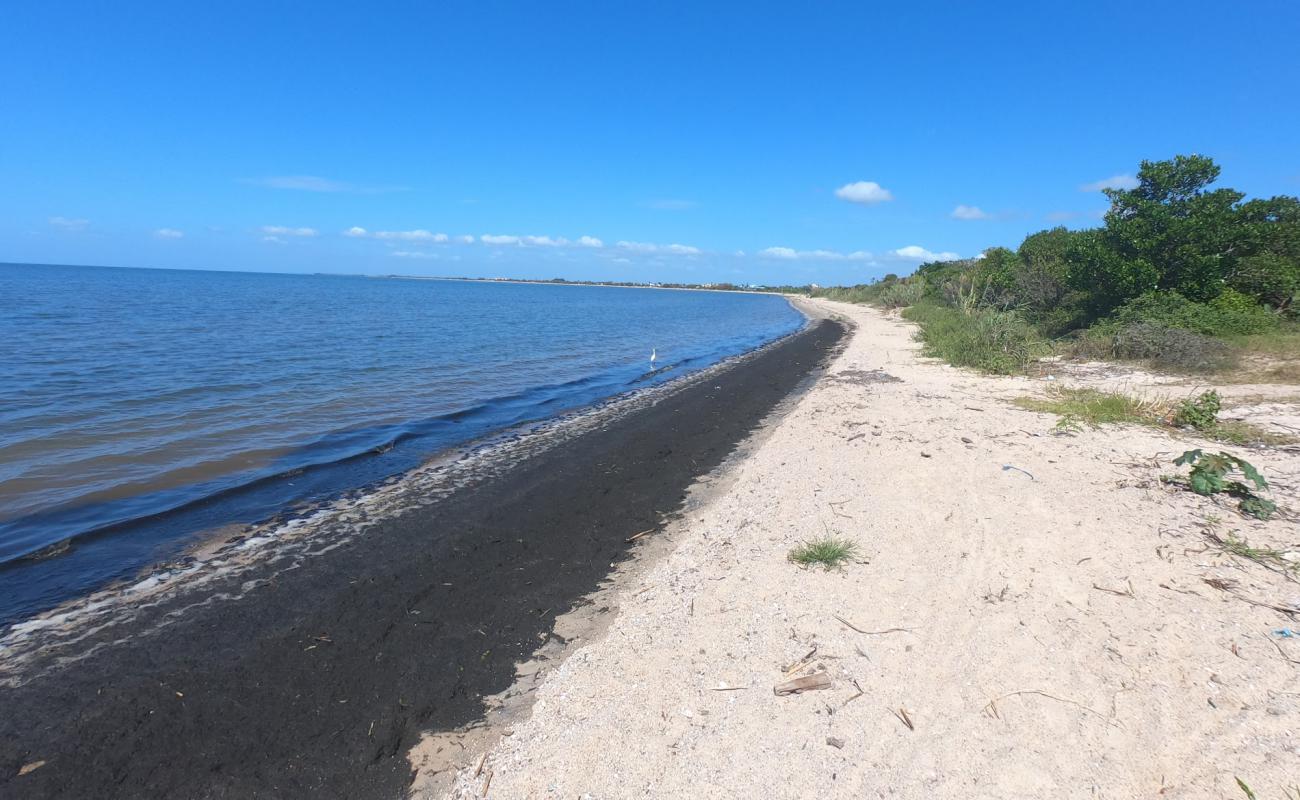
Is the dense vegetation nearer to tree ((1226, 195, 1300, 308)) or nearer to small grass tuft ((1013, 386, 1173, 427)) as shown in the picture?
tree ((1226, 195, 1300, 308))

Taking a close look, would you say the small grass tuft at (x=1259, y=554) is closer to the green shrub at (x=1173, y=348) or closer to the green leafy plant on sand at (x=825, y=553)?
the green leafy plant on sand at (x=825, y=553)

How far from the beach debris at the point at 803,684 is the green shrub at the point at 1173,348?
13.9m

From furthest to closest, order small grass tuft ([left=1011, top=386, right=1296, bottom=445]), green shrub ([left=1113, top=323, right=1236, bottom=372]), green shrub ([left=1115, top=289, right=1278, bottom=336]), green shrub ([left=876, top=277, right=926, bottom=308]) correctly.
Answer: green shrub ([left=876, top=277, right=926, bottom=308]) < green shrub ([left=1115, top=289, right=1278, bottom=336]) < green shrub ([left=1113, top=323, right=1236, bottom=372]) < small grass tuft ([left=1011, top=386, right=1296, bottom=445])

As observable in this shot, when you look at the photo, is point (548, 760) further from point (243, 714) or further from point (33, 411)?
point (33, 411)

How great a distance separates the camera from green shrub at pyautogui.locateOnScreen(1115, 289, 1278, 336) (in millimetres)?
13180

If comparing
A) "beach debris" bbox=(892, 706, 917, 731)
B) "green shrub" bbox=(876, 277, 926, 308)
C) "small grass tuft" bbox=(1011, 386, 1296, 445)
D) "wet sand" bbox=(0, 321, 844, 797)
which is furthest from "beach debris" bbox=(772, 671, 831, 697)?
"green shrub" bbox=(876, 277, 926, 308)

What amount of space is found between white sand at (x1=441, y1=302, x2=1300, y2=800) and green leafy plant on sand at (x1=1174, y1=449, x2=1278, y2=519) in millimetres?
159

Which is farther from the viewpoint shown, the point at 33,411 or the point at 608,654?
the point at 33,411

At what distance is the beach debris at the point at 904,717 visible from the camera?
3.22 m

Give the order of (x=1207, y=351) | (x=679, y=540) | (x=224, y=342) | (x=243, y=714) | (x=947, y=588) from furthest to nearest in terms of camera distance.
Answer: (x=224, y=342)
(x=1207, y=351)
(x=679, y=540)
(x=947, y=588)
(x=243, y=714)

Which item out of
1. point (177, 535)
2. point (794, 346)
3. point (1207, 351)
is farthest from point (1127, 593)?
point (794, 346)

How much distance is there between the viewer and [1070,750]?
2969mm

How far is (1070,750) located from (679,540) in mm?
4006

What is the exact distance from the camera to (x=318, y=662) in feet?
14.3
